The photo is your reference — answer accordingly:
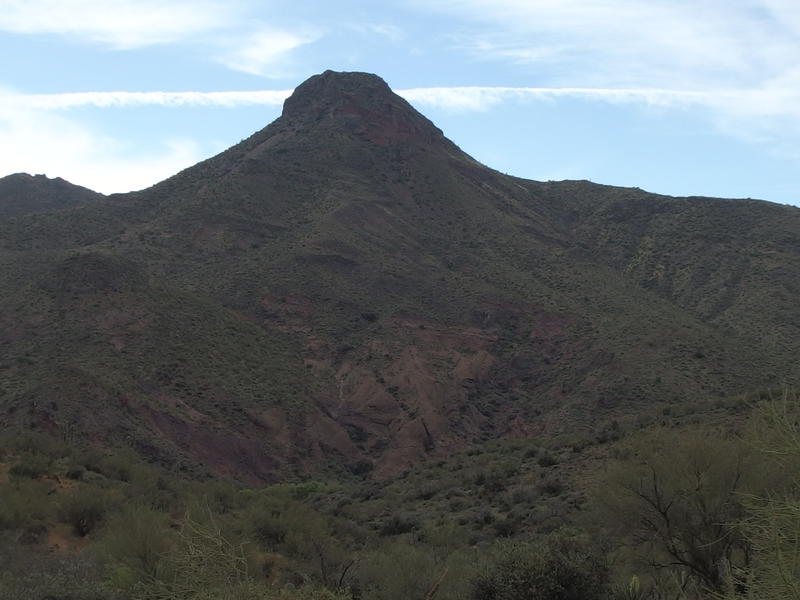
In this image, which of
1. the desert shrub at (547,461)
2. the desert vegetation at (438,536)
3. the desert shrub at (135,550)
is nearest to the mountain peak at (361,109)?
the desert shrub at (547,461)

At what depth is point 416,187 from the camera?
8131cm

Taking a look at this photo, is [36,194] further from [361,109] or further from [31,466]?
[31,466]

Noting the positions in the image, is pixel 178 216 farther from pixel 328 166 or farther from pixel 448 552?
pixel 448 552

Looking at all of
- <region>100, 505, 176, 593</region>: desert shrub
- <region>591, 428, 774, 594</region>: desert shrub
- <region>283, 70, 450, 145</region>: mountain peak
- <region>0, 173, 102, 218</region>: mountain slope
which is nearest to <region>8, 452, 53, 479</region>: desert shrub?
<region>100, 505, 176, 593</region>: desert shrub

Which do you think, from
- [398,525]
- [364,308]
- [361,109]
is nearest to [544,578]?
[398,525]

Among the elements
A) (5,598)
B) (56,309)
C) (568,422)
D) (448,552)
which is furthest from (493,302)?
(5,598)

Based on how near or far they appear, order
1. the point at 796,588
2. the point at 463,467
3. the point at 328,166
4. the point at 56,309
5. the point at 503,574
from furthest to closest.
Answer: the point at 328,166 → the point at 56,309 → the point at 463,467 → the point at 503,574 → the point at 796,588

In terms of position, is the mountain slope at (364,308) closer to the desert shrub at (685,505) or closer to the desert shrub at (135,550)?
the desert shrub at (135,550)

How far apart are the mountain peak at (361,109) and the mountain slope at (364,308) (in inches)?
23.2

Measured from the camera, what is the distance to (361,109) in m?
91.9

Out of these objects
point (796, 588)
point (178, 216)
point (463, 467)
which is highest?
point (178, 216)

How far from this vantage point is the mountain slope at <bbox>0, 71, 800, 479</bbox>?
149ft

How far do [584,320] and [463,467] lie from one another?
24.9 metres

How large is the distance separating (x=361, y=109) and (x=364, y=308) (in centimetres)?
3863
